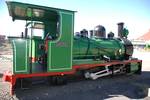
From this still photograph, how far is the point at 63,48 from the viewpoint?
308 inches

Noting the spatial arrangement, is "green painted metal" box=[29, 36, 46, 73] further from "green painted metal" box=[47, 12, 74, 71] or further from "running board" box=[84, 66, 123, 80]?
"running board" box=[84, 66, 123, 80]

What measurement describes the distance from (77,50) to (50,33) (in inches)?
53.1

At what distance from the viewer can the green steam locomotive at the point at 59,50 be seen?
705cm

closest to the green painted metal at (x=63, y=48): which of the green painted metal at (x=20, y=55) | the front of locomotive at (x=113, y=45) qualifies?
the green painted metal at (x=20, y=55)

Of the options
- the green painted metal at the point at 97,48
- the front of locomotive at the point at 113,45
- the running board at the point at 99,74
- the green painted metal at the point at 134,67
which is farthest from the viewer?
the green painted metal at the point at 134,67

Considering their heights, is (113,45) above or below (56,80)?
above

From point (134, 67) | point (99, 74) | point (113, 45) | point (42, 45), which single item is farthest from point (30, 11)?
point (134, 67)

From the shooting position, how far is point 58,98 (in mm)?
7004

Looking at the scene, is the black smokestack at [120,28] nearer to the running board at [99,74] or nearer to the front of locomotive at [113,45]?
the front of locomotive at [113,45]

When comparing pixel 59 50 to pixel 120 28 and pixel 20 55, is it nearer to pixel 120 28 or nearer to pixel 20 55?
pixel 20 55

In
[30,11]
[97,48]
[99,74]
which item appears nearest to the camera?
[30,11]

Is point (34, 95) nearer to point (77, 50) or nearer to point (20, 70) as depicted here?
point (20, 70)

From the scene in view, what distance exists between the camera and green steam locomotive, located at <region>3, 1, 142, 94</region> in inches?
278

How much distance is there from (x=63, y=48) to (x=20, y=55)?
5.31 feet
